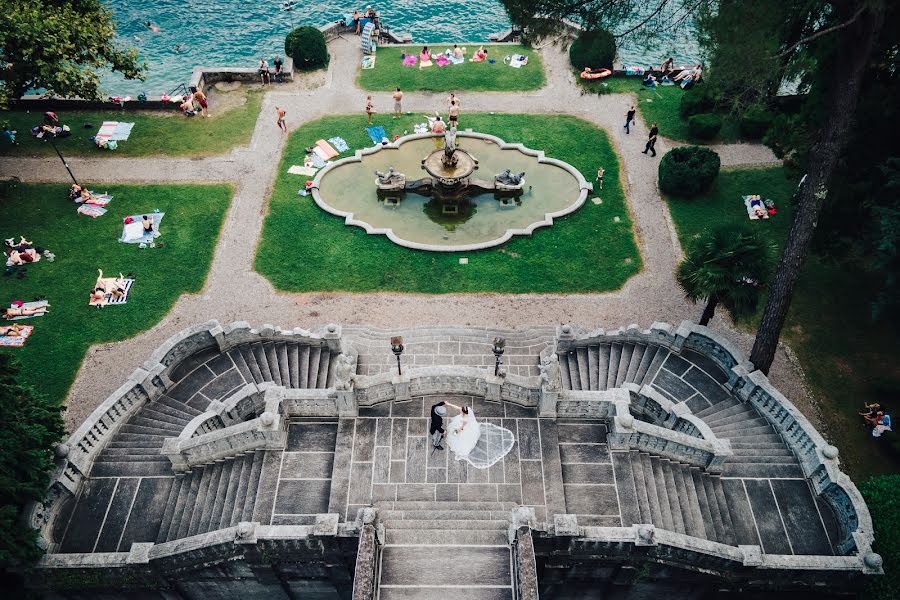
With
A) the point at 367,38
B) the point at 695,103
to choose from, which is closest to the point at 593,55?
the point at 695,103

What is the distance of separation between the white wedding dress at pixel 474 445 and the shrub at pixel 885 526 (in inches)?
443

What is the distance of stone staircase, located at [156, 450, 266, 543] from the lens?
1972cm

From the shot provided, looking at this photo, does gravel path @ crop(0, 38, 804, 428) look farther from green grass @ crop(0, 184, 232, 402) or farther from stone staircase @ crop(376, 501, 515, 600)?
stone staircase @ crop(376, 501, 515, 600)

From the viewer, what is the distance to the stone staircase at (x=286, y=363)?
80.3ft

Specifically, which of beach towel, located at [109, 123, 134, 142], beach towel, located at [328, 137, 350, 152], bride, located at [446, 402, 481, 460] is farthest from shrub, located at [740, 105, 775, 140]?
beach towel, located at [109, 123, 134, 142]

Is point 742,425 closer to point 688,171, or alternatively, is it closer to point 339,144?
point 688,171

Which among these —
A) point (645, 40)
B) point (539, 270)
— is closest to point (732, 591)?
point (539, 270)

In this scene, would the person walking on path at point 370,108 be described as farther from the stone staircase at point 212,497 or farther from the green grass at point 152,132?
the stone staircase at point 212,497

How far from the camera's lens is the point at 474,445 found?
67.1ft

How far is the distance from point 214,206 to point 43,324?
10074 mm

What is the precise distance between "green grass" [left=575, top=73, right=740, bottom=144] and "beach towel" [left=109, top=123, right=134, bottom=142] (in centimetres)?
2772

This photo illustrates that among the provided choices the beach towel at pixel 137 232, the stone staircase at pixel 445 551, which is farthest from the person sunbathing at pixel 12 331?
the stone staircase at pixel 445 551

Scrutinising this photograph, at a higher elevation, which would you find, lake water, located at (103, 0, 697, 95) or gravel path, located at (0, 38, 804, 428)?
lake water, located at (103, 0, 697, 95)

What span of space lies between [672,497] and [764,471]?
354cm
